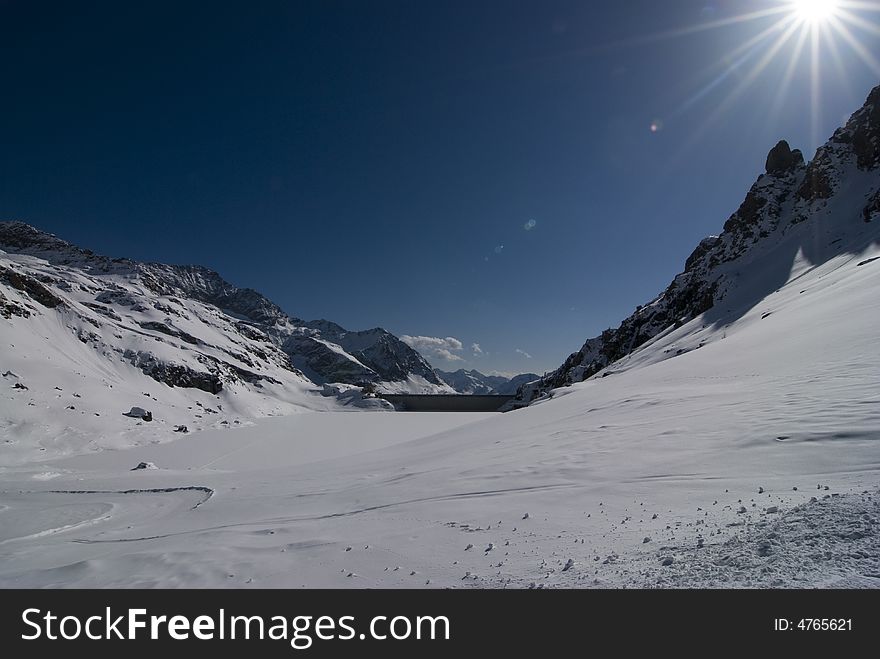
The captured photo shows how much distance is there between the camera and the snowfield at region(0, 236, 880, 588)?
4254 mm

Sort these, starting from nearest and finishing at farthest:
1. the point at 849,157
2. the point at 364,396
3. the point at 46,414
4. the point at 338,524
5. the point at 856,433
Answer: the point at 856,433, the point at 338,524, the point at 46,414, the point at 849,157, the point at 364,396

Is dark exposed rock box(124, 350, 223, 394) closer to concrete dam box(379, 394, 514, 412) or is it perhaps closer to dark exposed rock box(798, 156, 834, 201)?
concrete dam box(379, 394, 514, 412)

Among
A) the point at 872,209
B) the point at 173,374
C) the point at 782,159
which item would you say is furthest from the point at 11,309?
the point at 782,159

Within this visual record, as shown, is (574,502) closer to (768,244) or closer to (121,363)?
(121,363)

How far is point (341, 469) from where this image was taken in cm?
1576

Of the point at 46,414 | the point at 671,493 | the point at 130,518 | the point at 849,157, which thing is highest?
the point at 849,157

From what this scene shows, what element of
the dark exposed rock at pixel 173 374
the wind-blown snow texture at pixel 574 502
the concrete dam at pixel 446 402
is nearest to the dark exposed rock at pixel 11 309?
the dark exposed rock at pixel 173 374

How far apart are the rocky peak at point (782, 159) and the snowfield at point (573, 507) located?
92.7 metres

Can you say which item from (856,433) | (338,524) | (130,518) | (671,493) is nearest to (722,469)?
(671,493)

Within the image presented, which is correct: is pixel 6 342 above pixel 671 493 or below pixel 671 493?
above

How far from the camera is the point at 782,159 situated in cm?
8438

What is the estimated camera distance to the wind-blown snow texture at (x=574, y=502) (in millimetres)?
4305
